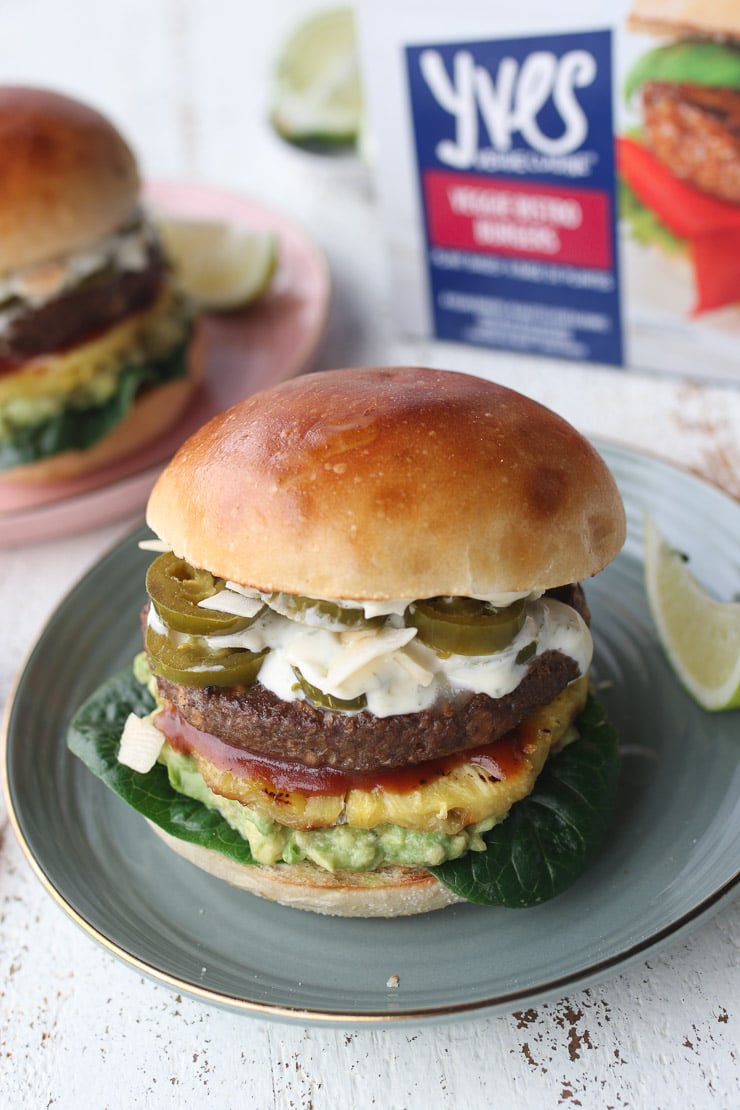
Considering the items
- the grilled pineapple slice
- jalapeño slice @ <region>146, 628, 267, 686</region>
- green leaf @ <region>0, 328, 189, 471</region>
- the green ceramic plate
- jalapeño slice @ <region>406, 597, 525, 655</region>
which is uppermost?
jalapeño slice @ <region>406, 597, 525, 655</region>

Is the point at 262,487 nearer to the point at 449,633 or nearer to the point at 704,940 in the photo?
the point at 449,633

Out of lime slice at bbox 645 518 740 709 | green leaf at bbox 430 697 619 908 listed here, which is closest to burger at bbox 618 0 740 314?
lime slice at bbox 645 518 740 709

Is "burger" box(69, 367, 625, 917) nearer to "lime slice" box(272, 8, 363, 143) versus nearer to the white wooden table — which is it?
the white wooden table

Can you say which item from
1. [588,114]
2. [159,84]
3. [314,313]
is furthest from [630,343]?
[159,84]

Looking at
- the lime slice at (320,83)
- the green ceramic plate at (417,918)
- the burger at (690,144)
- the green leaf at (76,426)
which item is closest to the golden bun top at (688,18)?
the burger at (690,144)

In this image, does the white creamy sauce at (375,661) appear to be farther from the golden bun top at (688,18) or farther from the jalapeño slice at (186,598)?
the golden bun top at (688,18)

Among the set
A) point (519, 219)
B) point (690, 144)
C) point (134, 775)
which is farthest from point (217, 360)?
point (134, 775)
